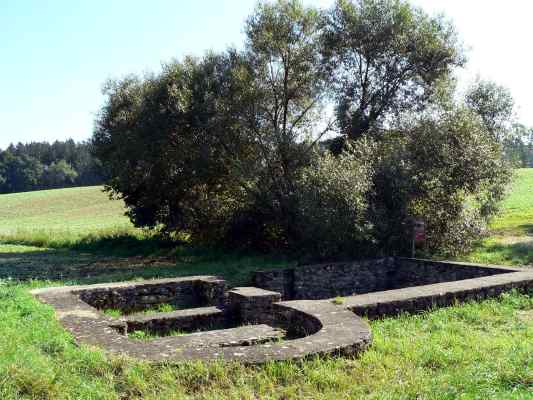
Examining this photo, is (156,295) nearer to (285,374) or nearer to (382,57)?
(285,374)

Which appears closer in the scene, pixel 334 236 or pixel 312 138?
pixel 334 236

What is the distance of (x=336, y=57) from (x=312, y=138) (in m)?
3.32

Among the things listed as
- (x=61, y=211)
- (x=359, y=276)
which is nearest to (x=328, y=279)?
(x=359, y=276)

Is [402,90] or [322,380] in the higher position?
[402,90]

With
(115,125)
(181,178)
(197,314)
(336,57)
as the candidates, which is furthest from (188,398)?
(115,125)

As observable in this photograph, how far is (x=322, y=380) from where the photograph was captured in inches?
212

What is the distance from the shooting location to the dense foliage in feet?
55.3

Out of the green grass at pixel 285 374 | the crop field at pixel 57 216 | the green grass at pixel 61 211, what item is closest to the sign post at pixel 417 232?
the green grass at pixel 285 374

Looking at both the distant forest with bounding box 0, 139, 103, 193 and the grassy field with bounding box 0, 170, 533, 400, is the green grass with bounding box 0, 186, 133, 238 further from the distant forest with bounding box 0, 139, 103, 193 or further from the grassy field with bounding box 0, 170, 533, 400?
the grassy field with bounding box 0, 170, 533, 400

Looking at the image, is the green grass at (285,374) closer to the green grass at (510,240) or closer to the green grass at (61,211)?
the green grass at (510,240)

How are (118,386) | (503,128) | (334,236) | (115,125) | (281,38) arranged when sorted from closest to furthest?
1. (118,386)
2. (334,236)
3. (281,38)
4. (115,125)
5. (503,128)

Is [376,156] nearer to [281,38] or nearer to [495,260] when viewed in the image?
[495,260]

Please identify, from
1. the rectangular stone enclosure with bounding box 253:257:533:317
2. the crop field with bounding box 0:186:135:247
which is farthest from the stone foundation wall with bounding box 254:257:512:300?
the crop field with bounding box 0:186:135:247

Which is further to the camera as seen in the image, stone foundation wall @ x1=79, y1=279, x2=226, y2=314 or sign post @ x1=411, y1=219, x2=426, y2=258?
sign post @ x1=411, y1=219, x2=426, y2=258
